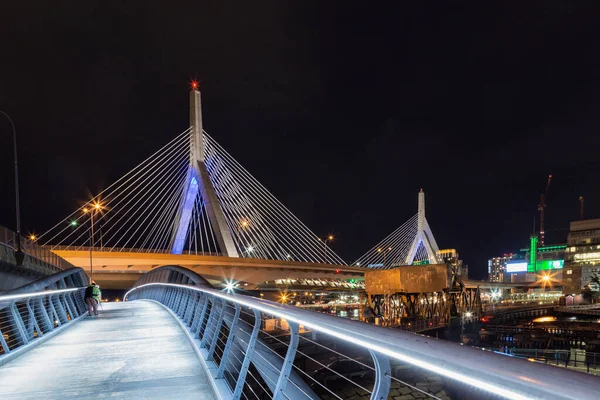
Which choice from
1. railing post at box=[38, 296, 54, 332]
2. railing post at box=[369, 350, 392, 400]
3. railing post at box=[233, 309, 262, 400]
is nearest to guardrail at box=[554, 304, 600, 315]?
railing post at box=[38, 296, 54, 332]

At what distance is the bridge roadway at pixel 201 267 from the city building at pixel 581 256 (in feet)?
190

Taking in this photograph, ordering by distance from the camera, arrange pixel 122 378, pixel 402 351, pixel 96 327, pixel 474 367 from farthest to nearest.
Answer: pixel 96 327, pixel 122 378, pixel 402 351, pixel 474 367

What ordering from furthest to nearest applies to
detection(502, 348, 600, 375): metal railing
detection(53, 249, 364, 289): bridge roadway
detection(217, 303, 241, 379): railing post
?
1. detection(53, 249, 364, 289): bridge roadway
2. detection(502, 348, 600, 375): metal railing
3. detection(217, 303, 241, 379): railing post

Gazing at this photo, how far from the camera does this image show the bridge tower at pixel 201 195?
3888 centimetres

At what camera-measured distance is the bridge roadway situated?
3881cm

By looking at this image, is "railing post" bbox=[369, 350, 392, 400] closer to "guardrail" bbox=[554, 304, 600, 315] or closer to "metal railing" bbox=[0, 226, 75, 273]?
"metal railing" bbox=[0, 226, 75, 273]

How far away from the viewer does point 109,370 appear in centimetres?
557

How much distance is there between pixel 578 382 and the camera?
110cm

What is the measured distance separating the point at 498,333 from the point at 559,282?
95.9 m

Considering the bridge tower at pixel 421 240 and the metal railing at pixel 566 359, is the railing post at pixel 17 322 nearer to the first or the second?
the metal railing at pixel 566 359

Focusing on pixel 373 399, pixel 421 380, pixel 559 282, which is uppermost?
pixel 373 399

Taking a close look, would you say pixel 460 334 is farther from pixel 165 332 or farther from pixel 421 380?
pixel 165 332

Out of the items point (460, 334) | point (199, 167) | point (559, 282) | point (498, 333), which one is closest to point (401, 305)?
point (460, 334)

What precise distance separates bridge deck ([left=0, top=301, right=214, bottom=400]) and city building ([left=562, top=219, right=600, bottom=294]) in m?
101
